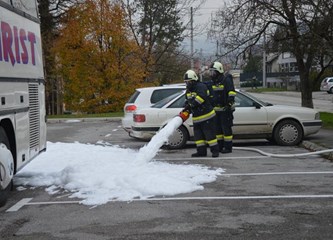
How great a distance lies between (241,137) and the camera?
479 inches

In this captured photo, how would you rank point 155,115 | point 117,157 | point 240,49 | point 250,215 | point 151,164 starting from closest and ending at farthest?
point 250,215 → point 151,164 → point 117,157 → point 155,115 → point 240,49

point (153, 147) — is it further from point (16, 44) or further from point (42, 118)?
point (16, 44)

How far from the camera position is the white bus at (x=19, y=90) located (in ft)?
20.9

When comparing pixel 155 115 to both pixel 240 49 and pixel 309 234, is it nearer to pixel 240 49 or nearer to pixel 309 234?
pixel 309 234

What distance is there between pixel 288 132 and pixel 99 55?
1837 cm

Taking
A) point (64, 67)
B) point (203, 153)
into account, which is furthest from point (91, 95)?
point (203, 153)

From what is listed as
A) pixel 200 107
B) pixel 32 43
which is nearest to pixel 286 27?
pixel 200 107

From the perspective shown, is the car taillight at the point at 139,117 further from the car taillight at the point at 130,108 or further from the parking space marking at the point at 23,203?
the parking space marking at the point at 23,203

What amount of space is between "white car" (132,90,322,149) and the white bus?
3761 mm

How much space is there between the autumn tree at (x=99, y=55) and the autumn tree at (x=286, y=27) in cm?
922

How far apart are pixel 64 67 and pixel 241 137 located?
766 inches

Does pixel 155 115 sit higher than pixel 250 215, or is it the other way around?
pixel 155 115

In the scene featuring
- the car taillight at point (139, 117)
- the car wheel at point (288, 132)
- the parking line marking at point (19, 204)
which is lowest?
the parking line marking at point (19, 204)

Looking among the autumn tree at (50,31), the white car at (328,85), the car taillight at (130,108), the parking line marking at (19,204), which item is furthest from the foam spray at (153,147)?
the white car at (328,85)
